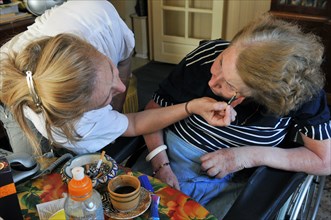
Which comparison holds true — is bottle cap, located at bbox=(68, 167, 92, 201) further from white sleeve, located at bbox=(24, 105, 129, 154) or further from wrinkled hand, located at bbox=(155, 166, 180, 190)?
wrinkled hand, located at bbox=(155, 166, 180, 190)

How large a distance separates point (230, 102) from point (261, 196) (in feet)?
1.00

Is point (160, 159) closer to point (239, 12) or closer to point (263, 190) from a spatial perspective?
point (263, 190)

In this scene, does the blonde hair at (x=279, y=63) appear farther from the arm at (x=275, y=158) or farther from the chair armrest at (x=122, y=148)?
the chair armrest at (x=122, y=148)

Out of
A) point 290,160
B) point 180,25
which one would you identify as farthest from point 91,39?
point 180,25

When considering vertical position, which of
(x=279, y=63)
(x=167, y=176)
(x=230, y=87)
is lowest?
(x=167, y=176)

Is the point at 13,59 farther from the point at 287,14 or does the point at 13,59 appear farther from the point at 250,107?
the point at 287,14

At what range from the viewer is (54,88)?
2.81 feet

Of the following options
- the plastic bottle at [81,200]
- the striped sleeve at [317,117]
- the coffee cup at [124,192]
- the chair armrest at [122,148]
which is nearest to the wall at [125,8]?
the chair armrest at [122,148]

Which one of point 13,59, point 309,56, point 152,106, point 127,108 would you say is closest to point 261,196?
point 309,56

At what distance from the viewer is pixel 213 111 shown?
3.84 ft

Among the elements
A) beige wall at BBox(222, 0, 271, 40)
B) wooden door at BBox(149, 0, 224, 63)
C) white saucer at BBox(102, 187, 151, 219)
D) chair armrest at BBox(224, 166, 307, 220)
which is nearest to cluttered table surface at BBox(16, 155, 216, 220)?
white saucer at BBox(102, 187, 151, 219)

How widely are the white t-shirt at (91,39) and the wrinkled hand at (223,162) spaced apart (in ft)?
1.03

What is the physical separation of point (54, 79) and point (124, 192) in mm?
329

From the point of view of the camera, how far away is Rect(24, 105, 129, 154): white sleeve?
1028mm
